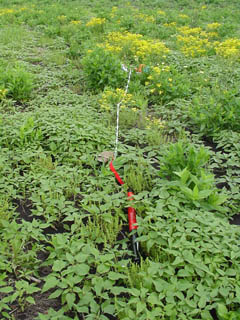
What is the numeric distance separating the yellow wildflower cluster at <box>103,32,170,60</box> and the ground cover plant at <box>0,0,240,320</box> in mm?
44

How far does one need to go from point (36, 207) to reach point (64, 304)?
1076 millimetres

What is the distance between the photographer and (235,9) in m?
13.2

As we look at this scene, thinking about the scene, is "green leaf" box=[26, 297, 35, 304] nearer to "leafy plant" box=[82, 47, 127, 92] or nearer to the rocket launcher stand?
the rocket launcher stand

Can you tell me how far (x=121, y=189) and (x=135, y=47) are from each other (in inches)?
181

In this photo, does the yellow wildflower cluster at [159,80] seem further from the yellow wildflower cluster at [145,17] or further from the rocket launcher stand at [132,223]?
the yellow wildflower cluster at [145,17]

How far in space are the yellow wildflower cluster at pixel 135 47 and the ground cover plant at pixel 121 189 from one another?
0.14 ft

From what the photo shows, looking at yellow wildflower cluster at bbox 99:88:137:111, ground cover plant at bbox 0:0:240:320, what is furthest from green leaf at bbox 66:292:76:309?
yellow wildflower cluster at bbox 99:88:137:111

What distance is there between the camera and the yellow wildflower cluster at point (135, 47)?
21.5 ft

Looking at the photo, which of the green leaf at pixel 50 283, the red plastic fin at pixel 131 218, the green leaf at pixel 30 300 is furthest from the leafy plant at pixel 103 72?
the green leaf at pixel 30 300

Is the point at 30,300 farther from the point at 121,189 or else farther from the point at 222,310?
the point at 121,189

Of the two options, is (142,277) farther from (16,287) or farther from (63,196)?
(63,196)

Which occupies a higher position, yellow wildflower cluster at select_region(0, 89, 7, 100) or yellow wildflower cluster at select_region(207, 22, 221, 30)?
yellow wildflower cluster at select_region(207, 22, 221, 30)

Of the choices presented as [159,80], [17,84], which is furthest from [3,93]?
[159,80]

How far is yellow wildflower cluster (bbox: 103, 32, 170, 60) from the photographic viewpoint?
6.55 meters
